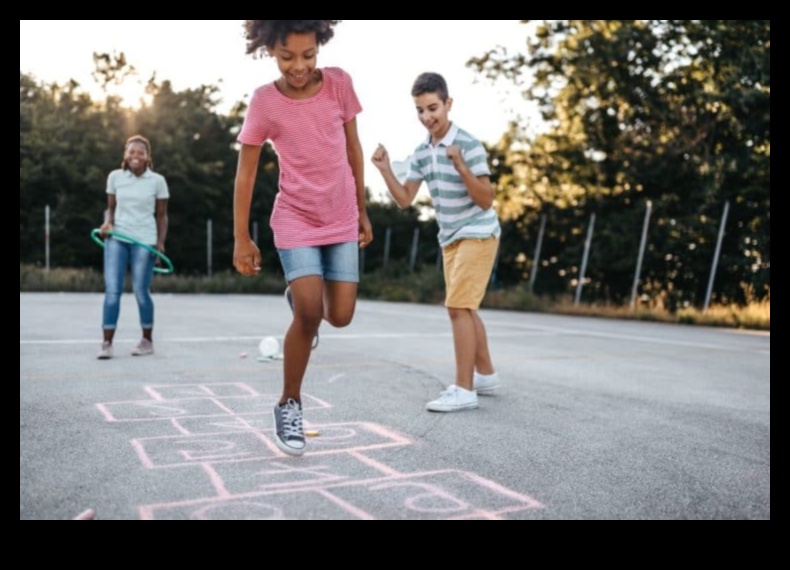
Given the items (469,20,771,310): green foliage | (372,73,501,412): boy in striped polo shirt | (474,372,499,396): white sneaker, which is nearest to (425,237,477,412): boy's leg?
(372,73,501,412): boy in striped polo shirt

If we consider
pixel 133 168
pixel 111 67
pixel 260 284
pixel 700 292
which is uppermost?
pixel 111 67

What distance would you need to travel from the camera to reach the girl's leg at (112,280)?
22.4 feet

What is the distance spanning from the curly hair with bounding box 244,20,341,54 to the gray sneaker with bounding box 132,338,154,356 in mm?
4029

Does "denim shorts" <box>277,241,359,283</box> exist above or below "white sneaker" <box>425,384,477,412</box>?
above

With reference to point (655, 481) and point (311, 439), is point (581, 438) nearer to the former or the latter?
point (655, 481)

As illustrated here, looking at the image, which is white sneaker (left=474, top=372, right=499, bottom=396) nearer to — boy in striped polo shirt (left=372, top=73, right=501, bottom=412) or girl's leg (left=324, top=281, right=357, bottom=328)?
boy in striped polo shirt (left=372, top=73, right=501, bottom=412)

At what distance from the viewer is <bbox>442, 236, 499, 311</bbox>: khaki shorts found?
194 inches

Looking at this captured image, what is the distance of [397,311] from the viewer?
15.5 meters

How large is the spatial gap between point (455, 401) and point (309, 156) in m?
1.77

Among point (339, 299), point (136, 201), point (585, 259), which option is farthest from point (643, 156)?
point (339, 299)

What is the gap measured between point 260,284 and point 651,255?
1055 cm
